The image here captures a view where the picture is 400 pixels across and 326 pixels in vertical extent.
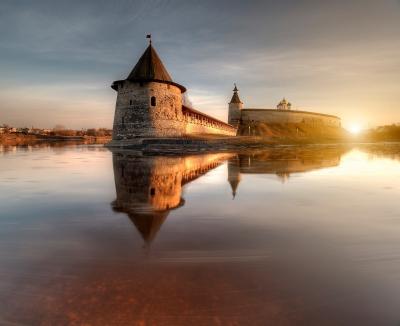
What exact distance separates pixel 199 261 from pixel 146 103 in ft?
80.3

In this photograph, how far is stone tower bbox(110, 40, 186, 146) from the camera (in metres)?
25.7

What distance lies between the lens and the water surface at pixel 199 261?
191cm

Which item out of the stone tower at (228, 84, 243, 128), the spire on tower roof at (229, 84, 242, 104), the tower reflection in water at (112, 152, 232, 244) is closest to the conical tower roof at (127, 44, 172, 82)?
the tower reflection in water at (112, 152, 232, 244)

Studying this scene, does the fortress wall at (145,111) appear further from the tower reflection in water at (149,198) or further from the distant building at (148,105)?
the tower reflection in water at (149,198)

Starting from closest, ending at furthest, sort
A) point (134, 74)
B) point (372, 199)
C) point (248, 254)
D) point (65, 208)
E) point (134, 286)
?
point (134, 286), point (248, 254), point (65, 208), point (372, 199), point (134, 74)

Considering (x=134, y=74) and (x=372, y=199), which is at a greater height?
(x=134, y=74)

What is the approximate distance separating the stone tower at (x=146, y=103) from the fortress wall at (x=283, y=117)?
4445 cm

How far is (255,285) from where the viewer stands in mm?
2227

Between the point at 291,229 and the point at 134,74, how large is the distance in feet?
83.5

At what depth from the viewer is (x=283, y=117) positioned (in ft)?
237

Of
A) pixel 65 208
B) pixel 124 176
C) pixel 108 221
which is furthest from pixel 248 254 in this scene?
pixel 124 176

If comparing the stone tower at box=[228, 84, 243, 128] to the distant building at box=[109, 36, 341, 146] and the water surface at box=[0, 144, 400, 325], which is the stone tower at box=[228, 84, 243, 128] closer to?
the distant building at box=[109, 36, 341, 146]

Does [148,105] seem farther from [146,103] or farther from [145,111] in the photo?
[145,111]

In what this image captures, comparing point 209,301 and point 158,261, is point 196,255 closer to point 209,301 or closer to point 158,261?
point 158,261
